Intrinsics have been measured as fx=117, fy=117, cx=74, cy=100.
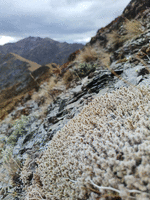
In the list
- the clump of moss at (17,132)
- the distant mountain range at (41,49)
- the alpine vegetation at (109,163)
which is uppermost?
the distant mountain range at (41,49)

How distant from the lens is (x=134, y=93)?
11.0 ft

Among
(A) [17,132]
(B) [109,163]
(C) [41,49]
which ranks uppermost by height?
(C) [41,49]

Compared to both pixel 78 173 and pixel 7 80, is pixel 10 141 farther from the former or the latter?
pixel 7 80

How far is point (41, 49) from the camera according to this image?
298 ft

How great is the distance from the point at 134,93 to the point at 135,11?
801 inches

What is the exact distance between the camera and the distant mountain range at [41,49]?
8063cm

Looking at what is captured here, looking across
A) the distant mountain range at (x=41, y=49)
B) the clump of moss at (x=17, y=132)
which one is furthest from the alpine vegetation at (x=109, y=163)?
the distant mountain range at (x=41, y=49)

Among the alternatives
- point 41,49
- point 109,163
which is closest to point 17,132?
point 109,163

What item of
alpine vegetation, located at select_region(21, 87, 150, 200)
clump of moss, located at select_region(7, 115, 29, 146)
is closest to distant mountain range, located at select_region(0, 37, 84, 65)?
clump of moss, located at select_region(7, 115, 29, 146)

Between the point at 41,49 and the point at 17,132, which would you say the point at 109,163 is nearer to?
the point at 17,132

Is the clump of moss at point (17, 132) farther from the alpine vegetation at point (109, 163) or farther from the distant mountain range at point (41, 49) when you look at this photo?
the distant mountain range at point (41, 49)

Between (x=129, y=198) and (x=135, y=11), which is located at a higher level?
(x=135, y=11)

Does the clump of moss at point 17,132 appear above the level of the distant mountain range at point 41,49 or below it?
below

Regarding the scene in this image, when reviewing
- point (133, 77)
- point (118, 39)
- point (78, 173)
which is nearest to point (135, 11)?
point (118, 39)
